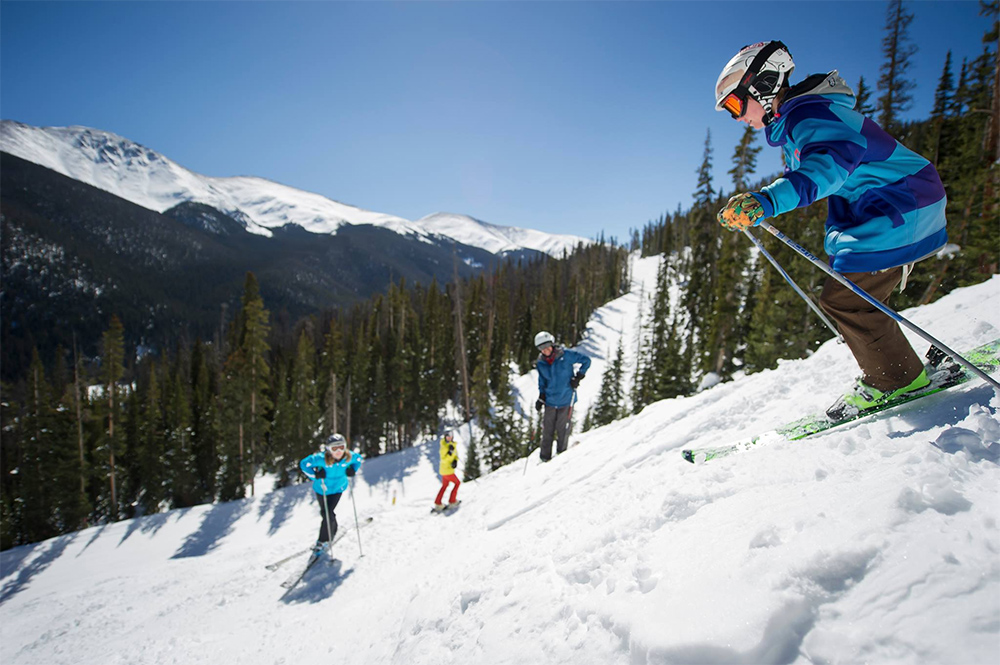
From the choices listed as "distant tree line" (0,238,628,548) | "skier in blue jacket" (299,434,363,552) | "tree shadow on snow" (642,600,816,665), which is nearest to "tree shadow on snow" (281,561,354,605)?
"skier in blue jacket" (299,434,363,552)

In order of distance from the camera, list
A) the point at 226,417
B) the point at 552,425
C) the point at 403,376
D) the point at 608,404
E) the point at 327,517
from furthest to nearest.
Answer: the point at 403,376 → the point at 608,404 → the point at 226,417 → the point at 552,425 → the point at 327,517

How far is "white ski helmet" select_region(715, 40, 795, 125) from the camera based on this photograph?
118 inches

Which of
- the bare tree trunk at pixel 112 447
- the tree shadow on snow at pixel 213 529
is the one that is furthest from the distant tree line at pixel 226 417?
the tree shadow on snow at pixel 213 529

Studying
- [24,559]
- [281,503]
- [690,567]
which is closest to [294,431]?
[281,503]

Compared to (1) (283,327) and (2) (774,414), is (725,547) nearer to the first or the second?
(2) (774,414)

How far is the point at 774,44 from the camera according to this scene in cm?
302

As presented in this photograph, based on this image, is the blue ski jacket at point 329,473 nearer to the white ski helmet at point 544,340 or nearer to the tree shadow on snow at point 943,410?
the white ski helmet at point 544,340

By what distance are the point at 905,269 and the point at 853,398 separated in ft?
3.68

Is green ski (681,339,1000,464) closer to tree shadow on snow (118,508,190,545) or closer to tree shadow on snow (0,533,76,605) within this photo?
tree shadow on snow (0,533,76,605)

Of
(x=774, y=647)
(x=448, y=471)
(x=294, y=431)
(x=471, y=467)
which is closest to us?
(x=774, y=647)

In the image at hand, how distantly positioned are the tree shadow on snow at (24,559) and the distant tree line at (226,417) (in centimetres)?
992

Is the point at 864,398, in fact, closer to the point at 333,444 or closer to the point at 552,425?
the point at 552,425

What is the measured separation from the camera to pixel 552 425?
901 centimetres

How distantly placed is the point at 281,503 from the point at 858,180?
29441 mm
